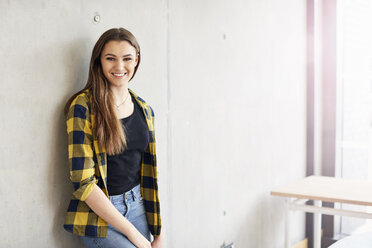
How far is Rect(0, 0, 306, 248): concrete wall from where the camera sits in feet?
4.73

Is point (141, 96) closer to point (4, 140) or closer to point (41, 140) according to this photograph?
point (41, 140)

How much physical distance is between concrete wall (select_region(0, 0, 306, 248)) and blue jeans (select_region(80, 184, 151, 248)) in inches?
5.7

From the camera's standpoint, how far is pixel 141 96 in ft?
6.48

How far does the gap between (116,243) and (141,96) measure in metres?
0.73

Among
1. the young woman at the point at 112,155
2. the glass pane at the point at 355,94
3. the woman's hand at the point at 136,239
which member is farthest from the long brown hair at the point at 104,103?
the glass pane at the point at 355,94

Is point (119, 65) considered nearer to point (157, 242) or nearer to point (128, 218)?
point (128, 218)

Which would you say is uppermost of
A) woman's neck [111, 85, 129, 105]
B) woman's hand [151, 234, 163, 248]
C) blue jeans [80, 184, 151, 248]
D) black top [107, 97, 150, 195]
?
woman's neck [111, 85, 129, 105]

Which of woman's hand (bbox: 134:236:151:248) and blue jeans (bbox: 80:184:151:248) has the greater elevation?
blue jeans (bbox: 80:184:151:248)

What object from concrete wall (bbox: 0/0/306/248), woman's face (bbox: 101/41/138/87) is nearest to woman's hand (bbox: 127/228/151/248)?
concrete wall (bbox: 0/0/306/248)

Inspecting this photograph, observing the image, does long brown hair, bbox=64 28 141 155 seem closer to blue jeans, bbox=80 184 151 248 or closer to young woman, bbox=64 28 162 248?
young woman, bbox=64 28 162 248

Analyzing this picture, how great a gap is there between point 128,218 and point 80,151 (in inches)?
15.3

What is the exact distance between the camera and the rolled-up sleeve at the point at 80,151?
4.83ft

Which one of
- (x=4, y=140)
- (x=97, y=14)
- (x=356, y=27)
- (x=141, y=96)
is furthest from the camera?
(x=356, y=27)

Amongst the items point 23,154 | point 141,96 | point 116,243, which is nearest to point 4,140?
point 23,154
